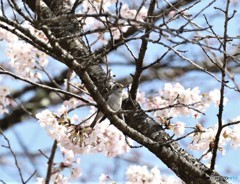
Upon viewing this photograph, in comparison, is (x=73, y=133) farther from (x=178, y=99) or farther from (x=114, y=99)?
(x=178, y=99)

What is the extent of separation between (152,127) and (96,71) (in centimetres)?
38

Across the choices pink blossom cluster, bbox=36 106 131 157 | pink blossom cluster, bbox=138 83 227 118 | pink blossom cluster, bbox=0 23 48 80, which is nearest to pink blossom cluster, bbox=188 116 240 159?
pink blossom cluster, bbox=138 83 227 118

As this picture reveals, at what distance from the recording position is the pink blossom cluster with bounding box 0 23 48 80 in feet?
10.6

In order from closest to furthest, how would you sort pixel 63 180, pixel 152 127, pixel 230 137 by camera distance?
pixel 152 127 < pixel 230 137 < pixel 63 180

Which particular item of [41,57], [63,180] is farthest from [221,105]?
[41,57]

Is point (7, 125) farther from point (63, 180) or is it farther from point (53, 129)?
point (53, 129)

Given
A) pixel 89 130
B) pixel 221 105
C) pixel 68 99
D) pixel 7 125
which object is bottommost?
pixel 89 130

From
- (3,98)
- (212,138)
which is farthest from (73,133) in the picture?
(3,98)

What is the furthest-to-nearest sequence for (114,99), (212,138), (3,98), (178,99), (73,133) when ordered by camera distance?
1. (3,98)
2. (178,99)
3. (212,138)
4. (114,99)
5. (73,133)

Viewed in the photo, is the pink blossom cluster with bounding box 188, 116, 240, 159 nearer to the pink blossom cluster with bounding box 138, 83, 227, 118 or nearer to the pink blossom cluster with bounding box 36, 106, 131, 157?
the pink blossom cluster with bounding box 138, 83, 227, 118

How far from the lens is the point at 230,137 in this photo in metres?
2.62

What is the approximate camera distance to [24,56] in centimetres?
323

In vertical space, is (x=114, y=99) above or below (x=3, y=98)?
below

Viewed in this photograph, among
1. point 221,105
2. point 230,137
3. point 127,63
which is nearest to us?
point 221,105
